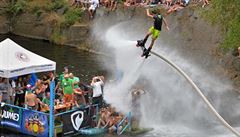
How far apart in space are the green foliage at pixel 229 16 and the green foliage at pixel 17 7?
19.8m

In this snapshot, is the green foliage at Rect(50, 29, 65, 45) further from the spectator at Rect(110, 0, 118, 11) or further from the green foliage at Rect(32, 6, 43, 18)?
the spectator at Rect(110, 0, 118, 11)

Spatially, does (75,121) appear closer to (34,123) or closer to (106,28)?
(34,123)

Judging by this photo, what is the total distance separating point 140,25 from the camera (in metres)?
33.9

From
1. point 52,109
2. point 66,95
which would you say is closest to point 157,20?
point 52,109

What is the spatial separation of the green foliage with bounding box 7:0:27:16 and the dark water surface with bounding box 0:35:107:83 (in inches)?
70.7

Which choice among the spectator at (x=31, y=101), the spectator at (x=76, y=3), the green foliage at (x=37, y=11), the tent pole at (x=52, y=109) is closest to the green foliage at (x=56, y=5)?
the spectator at (x=76, y=3)

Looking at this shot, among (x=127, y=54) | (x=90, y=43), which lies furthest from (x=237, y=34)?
(x=90, y=43)

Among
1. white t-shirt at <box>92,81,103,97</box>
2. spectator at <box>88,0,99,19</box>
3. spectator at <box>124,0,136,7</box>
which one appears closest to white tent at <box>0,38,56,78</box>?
white t-shirt at <box>92,81,103,97</box>

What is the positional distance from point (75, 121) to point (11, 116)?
2193mm

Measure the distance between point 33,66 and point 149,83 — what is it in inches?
198

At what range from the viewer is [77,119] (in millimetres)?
19672

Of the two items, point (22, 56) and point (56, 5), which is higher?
point (56, 5)

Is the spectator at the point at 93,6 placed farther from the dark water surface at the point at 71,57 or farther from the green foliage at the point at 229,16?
the green foliage at the point at 229,16

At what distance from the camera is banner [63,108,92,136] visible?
63.7 feet
